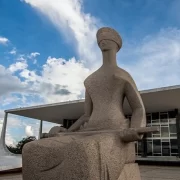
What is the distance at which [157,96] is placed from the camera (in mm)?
18469

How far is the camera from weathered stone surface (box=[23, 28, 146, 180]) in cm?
233

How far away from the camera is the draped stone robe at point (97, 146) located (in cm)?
231

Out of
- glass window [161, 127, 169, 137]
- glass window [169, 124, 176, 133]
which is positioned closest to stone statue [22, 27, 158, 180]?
glass window [169, 124, 176, 133]

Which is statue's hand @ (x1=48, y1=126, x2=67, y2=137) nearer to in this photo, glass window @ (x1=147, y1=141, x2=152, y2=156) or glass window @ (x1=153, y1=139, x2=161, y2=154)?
glass window @ (x1=153, y1=139, x2=161, y2=154)

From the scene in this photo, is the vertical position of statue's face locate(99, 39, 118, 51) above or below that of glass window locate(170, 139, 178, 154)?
above

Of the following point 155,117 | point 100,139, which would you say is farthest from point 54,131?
point 155,117

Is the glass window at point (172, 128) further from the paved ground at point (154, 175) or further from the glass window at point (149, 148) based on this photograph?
the paved ground at point (154, 175)

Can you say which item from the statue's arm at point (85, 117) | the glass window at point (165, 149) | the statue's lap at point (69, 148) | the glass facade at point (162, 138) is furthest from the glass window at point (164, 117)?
the statue's lap at point (69, 148)

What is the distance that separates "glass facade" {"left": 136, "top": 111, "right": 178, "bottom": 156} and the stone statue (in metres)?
19.5

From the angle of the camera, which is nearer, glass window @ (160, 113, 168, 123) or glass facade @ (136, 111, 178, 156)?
glass facade @ (136, 111, 178, 156)

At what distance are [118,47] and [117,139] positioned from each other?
1.41 meters

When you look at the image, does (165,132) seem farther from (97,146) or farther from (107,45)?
(97,146)

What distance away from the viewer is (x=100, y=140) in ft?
7.89

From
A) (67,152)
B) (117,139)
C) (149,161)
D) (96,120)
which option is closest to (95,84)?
(96,120)
